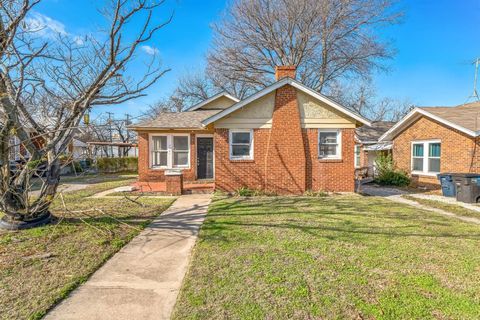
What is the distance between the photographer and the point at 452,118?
39.2ft

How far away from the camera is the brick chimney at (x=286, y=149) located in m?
10.8

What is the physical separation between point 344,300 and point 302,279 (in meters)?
0.63

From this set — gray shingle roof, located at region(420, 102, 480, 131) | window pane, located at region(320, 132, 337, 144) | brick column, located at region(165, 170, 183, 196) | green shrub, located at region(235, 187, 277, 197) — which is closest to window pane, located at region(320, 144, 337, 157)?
window pane, located at region(320, 132, 337, 144)

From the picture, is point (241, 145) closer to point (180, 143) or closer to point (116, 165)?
point (180, 143)

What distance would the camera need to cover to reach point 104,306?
3023mm

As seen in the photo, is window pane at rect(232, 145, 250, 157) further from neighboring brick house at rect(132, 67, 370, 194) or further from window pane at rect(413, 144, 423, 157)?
window pane at rect(413, 144, 423, 157)

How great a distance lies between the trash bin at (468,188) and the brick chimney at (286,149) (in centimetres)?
562

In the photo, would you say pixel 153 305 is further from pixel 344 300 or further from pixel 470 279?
pixel 470 279

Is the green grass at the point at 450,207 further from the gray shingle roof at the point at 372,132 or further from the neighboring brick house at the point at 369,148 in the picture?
the gray shingle roof at the point at 372,132

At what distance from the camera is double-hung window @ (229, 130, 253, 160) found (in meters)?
11.1

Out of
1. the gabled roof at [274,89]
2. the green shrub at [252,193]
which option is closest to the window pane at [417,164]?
the gabled roof at [274,89]

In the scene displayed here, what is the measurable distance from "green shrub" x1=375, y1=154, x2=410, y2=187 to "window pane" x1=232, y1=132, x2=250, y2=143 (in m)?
9.15

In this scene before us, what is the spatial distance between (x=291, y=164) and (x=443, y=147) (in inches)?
294

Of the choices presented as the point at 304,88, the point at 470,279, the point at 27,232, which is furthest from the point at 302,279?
the point at 304,88
